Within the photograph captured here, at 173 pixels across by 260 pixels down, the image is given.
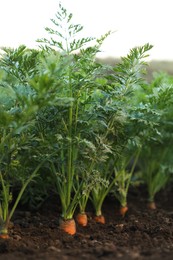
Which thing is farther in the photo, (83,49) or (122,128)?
(122,128)

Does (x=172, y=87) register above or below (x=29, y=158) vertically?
above

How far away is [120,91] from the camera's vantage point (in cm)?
304

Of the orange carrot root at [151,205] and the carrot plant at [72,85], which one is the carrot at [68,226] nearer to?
the carrot plant at [72,85]

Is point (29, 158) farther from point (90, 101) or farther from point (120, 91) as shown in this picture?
point (120, 91)

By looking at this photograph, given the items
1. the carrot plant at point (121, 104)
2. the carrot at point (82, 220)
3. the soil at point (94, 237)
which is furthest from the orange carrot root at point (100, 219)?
the carrot plant at point (121, 104)

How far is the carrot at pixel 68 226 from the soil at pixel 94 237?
1.8 inches

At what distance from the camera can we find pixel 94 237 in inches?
114

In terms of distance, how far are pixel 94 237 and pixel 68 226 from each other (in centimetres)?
21

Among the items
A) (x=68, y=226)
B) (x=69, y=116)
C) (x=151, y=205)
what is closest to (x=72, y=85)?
(x=69, y=116)

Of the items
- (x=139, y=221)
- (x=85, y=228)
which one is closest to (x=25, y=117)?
(x=85, y=228)

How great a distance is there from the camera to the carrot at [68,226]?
9.81ft

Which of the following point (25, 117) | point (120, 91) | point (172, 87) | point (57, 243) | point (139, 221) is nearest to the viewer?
point (25, 117)

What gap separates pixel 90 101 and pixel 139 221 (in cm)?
114

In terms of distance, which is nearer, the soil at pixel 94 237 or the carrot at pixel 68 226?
the soil at pixel 94 237
